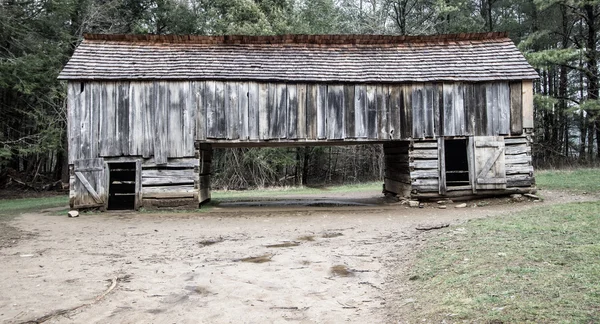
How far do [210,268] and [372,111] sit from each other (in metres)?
10.4

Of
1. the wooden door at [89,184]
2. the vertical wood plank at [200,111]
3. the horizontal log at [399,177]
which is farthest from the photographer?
the horizontal log at [399,177]

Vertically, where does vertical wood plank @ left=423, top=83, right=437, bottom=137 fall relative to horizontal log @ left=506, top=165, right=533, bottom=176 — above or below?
above

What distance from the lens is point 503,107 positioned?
16.1m

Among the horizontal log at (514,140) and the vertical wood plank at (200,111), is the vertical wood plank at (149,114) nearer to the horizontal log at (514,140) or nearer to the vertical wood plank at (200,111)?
the vertical wood plank at (200,111)

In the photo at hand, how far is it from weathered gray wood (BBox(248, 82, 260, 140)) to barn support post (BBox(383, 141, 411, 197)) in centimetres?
556

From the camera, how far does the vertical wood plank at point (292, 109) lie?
16.1 m

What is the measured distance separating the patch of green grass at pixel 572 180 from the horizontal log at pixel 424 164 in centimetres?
503

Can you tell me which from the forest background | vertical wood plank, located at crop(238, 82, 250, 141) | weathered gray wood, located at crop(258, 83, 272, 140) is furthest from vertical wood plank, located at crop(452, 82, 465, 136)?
the forest background

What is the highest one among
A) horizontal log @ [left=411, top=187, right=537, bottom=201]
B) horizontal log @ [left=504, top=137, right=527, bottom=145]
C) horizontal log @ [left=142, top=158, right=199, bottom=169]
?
horizontal log @ [left=504, top=137, right=527, bottom=145]

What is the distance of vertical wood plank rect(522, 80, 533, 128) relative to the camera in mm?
15992

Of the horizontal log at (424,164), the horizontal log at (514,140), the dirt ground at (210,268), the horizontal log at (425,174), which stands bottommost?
the dirt ground at (210,268)

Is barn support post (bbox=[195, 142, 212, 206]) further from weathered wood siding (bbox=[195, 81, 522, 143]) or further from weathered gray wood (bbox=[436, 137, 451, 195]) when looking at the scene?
weathered gray wood (bbox=[436, 137, 451, 195])

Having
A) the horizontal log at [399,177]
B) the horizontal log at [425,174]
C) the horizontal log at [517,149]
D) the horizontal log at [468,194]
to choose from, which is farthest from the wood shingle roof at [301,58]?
the horizontal log at [468,194]

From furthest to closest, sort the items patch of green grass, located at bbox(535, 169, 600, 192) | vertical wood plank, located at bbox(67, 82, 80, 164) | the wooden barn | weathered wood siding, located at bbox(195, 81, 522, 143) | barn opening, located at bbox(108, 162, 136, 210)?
barn opening, located at bbox(108, 162, 136, 210) < patch of green grass, located at bbox(535, 169, 600, 192) < weathered wood siding, located at bbox(195, 81, 522, 143) < the wooden barn < vertical wood plank, located at bbox(67, 82, 80, 164)
